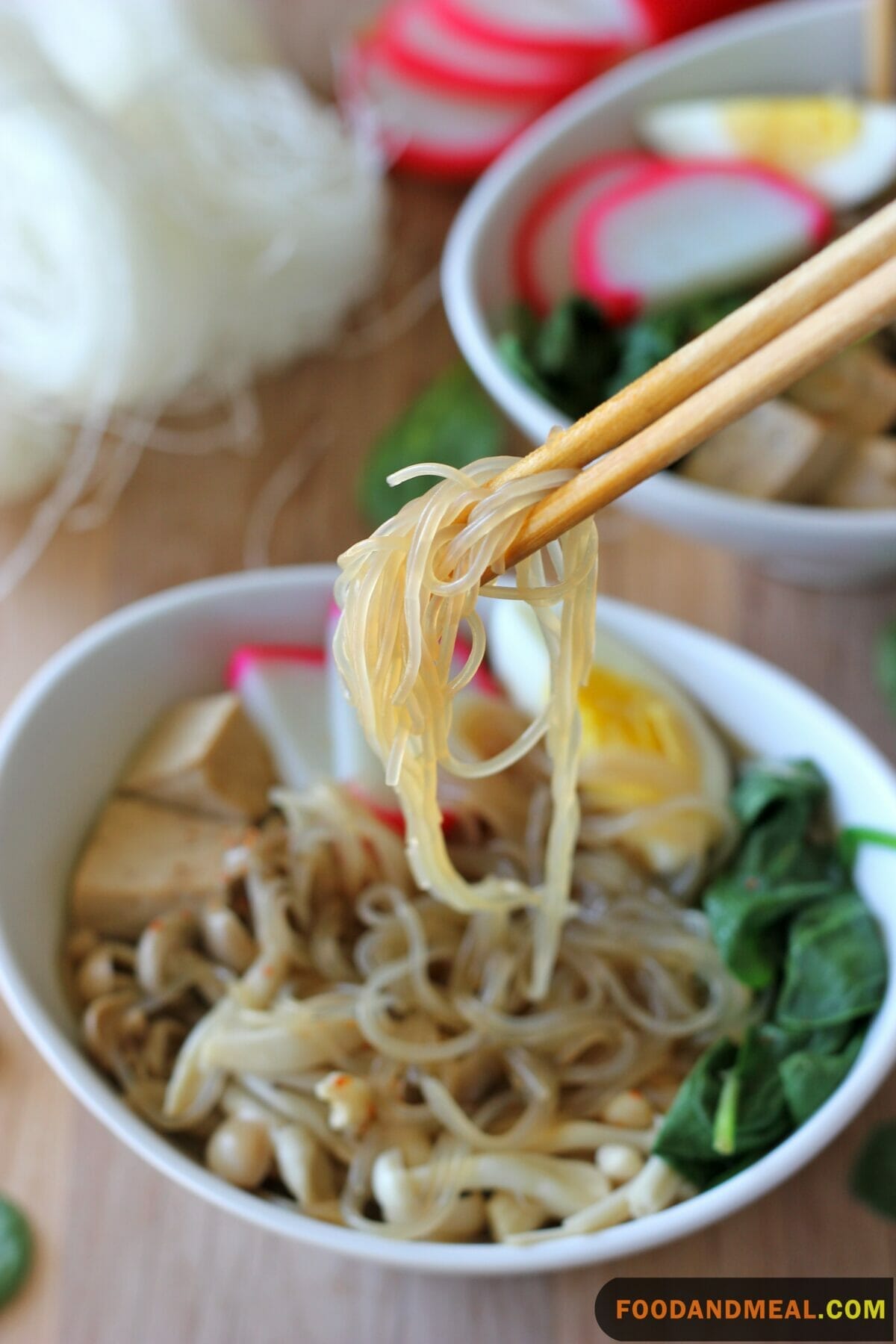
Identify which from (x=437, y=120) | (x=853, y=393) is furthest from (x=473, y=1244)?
(x=437, y=120)

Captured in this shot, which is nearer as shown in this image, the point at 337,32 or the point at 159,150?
the point at 159,150

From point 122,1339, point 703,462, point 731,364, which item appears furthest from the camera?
point 703,462

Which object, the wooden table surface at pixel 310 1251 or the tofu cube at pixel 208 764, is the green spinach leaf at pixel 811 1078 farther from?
the tofu cube at pixel 208 764

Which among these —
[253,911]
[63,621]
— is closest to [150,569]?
[63,621]

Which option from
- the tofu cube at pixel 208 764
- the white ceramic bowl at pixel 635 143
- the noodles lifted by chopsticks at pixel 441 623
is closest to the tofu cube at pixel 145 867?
the tofu cube at pixel 208 764

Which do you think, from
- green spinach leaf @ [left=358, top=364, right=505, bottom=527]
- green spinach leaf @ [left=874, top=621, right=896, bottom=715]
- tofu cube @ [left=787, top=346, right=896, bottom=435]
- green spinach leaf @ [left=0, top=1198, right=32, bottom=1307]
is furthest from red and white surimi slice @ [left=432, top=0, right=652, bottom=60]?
green spinach leaf @ [left=0, top=1198, right=32, bottom=1307]

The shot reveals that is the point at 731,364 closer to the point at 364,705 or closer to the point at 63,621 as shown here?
the point at 364,705
